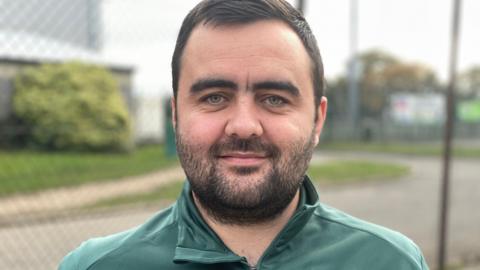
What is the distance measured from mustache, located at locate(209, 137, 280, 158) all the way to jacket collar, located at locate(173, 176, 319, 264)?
193 millimetres

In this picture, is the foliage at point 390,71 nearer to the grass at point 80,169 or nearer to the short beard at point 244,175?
the grass at point 80,169

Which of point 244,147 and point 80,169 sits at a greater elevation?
point 244,147

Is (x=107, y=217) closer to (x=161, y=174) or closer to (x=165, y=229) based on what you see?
(x=161, y=174)

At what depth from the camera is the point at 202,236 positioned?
4.51 ft

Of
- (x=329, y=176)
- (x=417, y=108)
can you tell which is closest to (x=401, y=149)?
(x=417, y=108)

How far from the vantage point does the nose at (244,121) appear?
4.18 feet

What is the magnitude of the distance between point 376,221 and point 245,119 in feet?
22.6

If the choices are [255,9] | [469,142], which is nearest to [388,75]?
[469,142]

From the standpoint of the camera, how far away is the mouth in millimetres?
1285

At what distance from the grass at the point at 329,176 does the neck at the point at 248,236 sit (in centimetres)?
648

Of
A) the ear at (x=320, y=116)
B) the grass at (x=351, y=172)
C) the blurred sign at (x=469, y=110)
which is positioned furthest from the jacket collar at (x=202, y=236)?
the blurred sign at (x=469, y=110)

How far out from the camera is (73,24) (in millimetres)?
3113

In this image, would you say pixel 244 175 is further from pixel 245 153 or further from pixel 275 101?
pixel 275 101

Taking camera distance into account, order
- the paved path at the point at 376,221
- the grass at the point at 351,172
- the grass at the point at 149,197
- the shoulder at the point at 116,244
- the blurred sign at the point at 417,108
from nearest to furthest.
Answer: the shoulder at the point at 116,244 < the paved path at the point at 376,221 < the grass at the point at 149,197 < the grass at the point at 351,172 < the blurred sign at the point at 417,108
